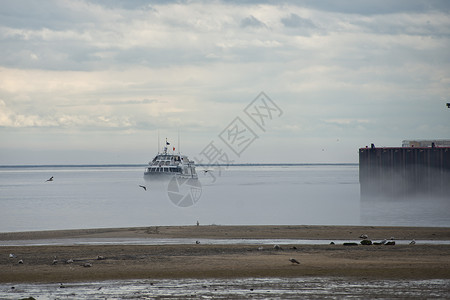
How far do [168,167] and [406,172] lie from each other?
72.6 m

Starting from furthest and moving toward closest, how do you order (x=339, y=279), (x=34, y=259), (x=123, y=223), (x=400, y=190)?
(x=400, y=190) → (x=123, y=223) → (x=34, y=259) → (x=339, y=279)

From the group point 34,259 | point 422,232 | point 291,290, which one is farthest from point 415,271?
point 422,232

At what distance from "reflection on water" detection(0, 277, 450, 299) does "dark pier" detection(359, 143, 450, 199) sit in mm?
71346

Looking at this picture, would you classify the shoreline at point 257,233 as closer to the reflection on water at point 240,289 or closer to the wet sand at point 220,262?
the wet sand at point 220,262

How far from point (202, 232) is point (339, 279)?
806 inches

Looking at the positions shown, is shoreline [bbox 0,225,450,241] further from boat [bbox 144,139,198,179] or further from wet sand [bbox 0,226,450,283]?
boat [bbox 144,139,198,179]

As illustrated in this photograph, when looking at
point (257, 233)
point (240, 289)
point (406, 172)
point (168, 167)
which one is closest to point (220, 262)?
point (240, 289)

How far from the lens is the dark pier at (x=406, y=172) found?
92.1 m

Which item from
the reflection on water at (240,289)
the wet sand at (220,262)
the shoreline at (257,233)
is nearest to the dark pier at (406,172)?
the shoreline at (257,233)

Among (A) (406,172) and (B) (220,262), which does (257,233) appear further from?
(A) (406,172)

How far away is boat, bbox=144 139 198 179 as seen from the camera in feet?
512

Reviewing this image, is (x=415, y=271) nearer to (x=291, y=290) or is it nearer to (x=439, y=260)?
(x=439, y=260)

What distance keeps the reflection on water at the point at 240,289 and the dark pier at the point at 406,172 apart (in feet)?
234

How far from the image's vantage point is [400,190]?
93.7m
